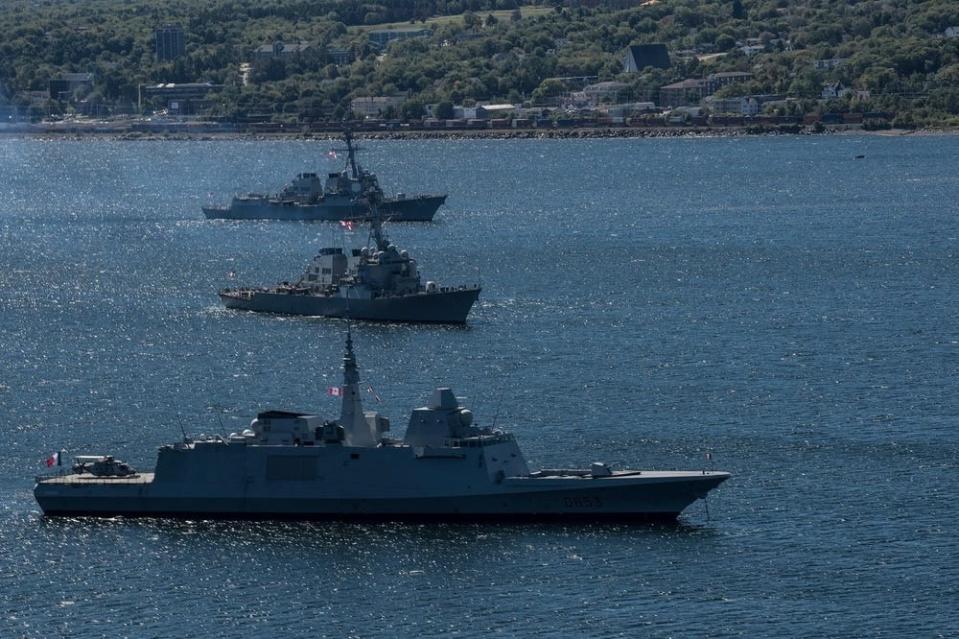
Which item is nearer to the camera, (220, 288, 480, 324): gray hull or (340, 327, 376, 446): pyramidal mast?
(340, 327, 376, 446): pyramidal mast

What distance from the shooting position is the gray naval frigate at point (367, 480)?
67000 millimetres

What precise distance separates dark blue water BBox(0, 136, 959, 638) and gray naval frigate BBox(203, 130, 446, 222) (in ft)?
38.4

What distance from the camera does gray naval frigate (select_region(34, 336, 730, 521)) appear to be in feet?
220

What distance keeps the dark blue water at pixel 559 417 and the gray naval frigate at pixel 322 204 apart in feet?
38.4

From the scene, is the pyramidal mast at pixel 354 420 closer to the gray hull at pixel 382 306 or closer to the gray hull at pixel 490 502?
the gray hull at pixel 490 502

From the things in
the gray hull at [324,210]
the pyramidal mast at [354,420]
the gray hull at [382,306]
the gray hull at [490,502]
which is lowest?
the gray hull at [490,502]

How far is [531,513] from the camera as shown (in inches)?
2648

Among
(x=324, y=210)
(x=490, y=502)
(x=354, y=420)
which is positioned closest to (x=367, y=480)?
(x=354, y=420)

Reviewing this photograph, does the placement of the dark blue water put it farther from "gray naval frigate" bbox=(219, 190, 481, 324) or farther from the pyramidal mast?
the pyramidal mast

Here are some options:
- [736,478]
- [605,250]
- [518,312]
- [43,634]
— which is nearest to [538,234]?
[605,250]

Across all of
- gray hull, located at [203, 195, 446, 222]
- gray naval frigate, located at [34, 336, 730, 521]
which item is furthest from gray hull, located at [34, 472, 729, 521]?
gray hull, located at [203, 195, 446, 222]

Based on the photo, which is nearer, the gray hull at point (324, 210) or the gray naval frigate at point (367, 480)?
the gray naval frigate at point (367, 480)

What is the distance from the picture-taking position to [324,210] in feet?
554

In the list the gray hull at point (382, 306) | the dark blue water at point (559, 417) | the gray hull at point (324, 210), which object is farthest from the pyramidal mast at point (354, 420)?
the gray hull at point (324, 210)
